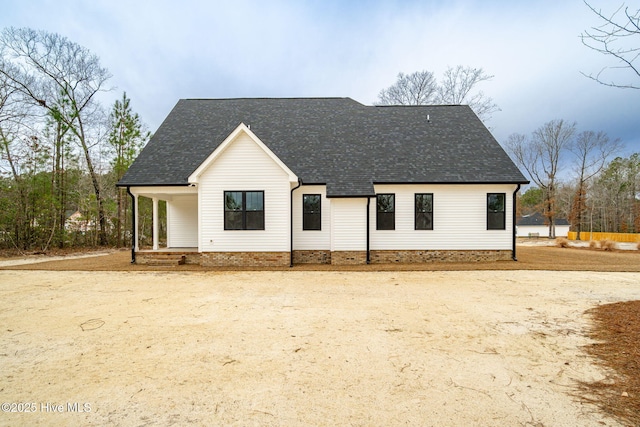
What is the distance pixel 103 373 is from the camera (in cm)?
404

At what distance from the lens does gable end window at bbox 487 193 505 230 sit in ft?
47.9

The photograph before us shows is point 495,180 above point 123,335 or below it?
above

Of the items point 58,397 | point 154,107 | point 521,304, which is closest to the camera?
point 58,397

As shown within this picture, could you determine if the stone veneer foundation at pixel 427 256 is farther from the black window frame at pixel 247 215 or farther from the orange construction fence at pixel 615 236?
the orange construction fence at pixel 615 236

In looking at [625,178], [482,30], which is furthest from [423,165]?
[625,178]

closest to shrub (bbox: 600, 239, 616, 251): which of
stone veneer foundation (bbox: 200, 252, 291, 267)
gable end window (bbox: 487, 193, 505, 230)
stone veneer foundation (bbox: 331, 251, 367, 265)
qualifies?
gable end window (bbox: 487, 193, 505, 230)

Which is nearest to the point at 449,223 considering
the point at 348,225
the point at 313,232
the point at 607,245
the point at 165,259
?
the point at 348,225

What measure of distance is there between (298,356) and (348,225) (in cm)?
962

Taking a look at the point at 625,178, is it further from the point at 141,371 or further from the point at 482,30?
the point at 141,371

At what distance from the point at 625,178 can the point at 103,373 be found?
62.3m

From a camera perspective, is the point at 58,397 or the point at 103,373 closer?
the point at 58,397

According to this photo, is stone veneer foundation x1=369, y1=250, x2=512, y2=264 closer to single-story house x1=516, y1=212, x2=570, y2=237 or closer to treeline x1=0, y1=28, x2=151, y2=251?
treeline x1=0, y1=28, x2=151, y2=251

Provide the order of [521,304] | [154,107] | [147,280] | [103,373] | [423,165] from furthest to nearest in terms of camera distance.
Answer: [154,107], [423,165], [147,280], [521,304], [103,373]

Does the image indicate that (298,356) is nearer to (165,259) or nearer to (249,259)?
(249,259)
